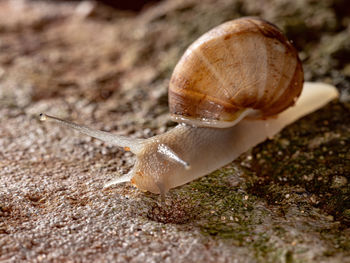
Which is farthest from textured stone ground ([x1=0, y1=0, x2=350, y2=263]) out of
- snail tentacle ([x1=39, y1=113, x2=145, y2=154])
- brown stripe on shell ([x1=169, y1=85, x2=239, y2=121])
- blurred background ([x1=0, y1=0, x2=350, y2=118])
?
brown stripe on shell ([x1=169, y1=85, x2=239, y2=121])

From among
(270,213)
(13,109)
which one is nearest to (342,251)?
(270,213)

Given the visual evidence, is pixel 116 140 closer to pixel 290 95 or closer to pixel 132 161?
pixel 132 161

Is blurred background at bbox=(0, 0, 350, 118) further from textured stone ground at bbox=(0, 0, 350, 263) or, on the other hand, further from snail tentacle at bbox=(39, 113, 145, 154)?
snail tentacle at bbox=(39, 113, 145, 154)

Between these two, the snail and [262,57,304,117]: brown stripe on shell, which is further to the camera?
[262,57,304,117]: brown stripe on shell

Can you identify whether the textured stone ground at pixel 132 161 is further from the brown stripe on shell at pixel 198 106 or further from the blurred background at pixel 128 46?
the brown stripe on shell at pixel 198 106

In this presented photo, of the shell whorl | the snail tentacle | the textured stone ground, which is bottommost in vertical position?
the textured stone ground

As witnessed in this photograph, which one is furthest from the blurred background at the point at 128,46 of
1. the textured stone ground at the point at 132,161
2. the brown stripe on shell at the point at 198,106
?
the brown stripe on shell at the point at 198,106

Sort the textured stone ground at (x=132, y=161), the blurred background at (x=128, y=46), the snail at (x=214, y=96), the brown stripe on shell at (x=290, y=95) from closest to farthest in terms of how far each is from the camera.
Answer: the textured stone ground at (x=132, y=161) < the snail at (x=214, y=96) < the brown stripe on shell at (x=290, y=95) < the blurred background at (x=128, y=46)

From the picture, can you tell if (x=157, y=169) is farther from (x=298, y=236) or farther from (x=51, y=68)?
(x=51, y=68)

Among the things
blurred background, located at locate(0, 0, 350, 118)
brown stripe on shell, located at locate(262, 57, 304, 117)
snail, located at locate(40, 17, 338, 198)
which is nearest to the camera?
snail, located at locate(40, 17, 338, 198)
